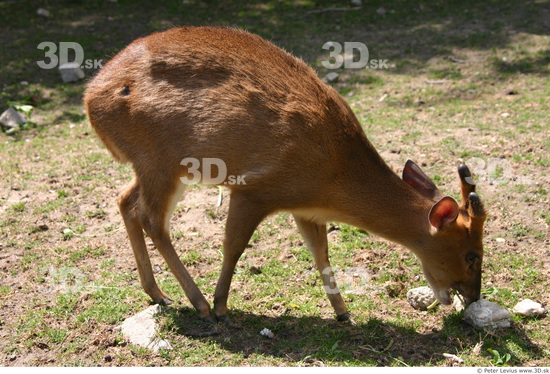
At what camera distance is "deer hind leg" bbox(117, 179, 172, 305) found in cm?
470

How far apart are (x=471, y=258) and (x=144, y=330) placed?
2.40 m

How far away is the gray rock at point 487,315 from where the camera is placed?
4152 millimetres

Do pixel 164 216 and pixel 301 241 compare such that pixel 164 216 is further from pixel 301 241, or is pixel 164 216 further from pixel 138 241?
pixel 301 241

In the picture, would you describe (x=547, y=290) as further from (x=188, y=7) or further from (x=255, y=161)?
(x=188, y=7)

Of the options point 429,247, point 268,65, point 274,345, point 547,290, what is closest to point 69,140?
point 268,65

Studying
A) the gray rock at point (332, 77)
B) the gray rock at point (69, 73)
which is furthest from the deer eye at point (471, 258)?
the gray rock at point (69, 73)

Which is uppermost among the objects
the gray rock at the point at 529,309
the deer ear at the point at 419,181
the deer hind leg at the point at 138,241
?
the deer ear at the point at 419,181

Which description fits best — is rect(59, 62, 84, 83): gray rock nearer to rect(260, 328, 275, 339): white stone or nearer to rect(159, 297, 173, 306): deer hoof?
rect(159, 297, 173, 306): deer hoof

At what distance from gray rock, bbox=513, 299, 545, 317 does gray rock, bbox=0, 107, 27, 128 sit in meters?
6.99

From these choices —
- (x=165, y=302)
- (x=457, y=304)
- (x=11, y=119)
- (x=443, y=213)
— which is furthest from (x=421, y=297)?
(x=11, y=119)

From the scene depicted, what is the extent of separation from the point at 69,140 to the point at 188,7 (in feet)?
19.9

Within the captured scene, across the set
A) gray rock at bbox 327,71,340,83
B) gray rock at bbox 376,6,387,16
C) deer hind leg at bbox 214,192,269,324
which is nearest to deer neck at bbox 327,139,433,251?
deer hind leg at bbox 214,192,269,324

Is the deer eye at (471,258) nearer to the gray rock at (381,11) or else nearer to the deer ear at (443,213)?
the deer ear at (443,213)

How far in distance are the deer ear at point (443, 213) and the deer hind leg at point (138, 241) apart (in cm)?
219
